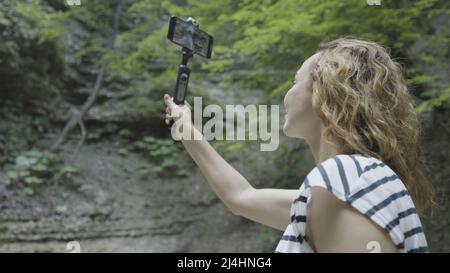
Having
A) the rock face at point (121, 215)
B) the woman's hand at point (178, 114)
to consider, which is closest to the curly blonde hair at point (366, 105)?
the woman's hand at point (178, 114)

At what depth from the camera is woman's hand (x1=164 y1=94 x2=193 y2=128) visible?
76cm

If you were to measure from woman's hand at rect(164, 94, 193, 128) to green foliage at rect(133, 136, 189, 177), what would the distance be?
110 inches

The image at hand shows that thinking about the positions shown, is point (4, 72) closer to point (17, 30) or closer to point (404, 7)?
point (17, 30)

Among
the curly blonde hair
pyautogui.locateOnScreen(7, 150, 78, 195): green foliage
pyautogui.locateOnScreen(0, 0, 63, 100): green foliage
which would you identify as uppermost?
pyautogui.locateOnScreen(0, 0, 63, 100): green foliage

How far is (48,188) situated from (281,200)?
2838 millimetres

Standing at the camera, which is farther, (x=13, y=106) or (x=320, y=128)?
(x=13, y=106)

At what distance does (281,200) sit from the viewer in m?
0.72

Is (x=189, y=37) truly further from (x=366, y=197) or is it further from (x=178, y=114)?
(x=366, y=197)

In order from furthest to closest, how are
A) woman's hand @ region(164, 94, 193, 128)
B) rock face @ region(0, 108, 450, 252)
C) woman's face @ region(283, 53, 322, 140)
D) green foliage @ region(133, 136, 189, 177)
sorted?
green foliage @ region(133, 136, 189, 177), rock face @ region(0, 108, 450, 252), woman's hand @ region(164, 94, 193, 128), woman's face @ region(283, 53, 322, 140)

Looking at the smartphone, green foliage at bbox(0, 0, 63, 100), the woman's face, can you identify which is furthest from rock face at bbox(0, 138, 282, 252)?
the woman's face

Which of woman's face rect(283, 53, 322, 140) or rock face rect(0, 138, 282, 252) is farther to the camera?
rock face rect(0, 138, 282, 252)

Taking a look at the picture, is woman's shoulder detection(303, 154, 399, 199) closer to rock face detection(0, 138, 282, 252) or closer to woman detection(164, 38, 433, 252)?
woman detection(164, 38, 433, 252)
